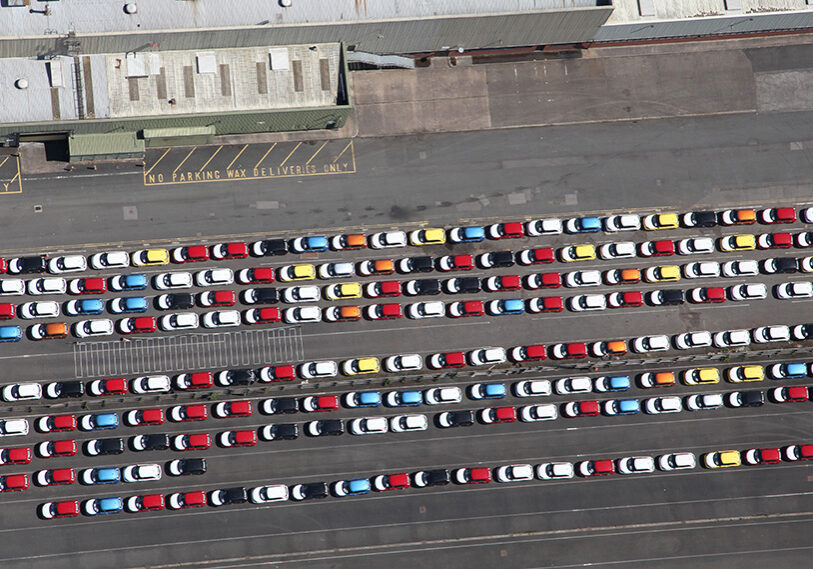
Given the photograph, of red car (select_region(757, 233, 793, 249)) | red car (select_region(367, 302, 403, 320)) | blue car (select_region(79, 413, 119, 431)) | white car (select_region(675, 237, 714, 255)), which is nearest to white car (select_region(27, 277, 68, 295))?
blue car (select_region(79, 413, 119, 431))

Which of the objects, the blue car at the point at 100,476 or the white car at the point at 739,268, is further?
the white car at the point at 739,268

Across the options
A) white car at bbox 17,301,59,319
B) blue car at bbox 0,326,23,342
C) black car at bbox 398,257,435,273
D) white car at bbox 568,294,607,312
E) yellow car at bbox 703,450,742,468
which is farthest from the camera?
white car at bbox 568,294,607,312

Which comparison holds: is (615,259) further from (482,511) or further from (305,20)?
(305,20)

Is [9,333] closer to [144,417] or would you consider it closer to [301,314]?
[144,417]

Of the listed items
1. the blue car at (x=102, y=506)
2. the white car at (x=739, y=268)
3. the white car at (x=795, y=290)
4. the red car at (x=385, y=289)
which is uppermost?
the red car at (x=385, y=289)

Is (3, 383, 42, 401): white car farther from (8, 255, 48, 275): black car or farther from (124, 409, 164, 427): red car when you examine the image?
(8, 255, 48, 275): black car

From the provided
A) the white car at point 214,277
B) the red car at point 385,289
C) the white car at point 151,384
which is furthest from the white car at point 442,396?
the white car at point 151,384

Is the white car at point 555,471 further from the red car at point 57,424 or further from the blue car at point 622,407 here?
the red car at point 57,424
